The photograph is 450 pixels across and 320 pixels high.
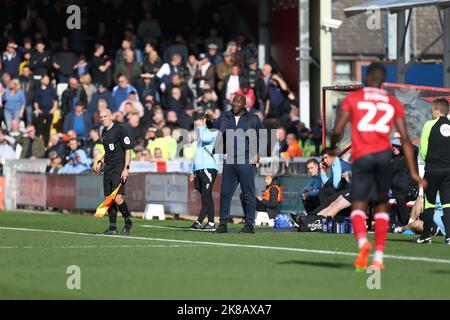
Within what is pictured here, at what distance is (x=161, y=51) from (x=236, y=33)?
291 centimetres

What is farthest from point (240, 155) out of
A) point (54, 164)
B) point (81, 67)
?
point (81, 67)

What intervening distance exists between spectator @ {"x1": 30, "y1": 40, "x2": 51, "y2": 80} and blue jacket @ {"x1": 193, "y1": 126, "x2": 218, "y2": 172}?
1411 centimetres

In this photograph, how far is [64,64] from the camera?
35.9m

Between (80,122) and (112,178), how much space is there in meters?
14.2

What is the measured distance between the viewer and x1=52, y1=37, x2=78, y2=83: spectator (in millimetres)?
35875

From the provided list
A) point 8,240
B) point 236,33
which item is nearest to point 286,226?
point 8,240

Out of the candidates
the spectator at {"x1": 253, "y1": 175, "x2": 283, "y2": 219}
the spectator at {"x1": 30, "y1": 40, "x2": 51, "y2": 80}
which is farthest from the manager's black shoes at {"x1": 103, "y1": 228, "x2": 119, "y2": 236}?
the spectator at {"x1": 30, "y1": 40, "x2": 51, "y2": 80}

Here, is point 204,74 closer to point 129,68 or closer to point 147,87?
point 147,87

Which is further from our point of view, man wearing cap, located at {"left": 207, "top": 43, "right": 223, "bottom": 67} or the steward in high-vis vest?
man wearing cap, located at {"left": 207, "top": 43, "right": 223, "bottom": 67}

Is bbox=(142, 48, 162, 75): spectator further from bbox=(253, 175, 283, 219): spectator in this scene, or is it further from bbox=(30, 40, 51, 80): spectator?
bbox=(253, 175, 283, 219): spectator

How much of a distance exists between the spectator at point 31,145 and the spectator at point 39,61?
2023mm

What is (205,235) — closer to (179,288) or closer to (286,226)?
(286,226)

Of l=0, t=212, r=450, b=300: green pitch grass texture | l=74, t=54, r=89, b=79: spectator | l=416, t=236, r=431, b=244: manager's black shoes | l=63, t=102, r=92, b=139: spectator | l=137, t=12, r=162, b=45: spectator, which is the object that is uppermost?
l=137, t=12, r=162, b=45: spectator

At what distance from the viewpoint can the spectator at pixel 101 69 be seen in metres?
35.2
